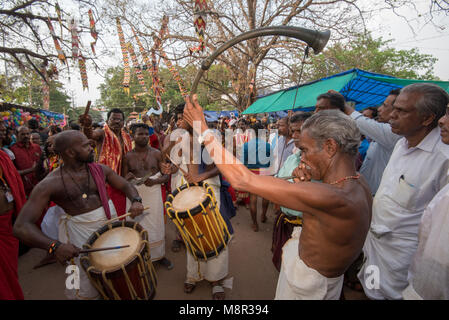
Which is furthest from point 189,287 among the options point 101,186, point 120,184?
point 101,186

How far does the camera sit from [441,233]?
4.15 feet

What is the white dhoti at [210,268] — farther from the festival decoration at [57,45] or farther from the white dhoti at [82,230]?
the festival decoration at [57,45]

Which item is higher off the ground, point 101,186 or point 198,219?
point 101,186

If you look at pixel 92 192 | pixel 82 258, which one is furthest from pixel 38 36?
pixel 82 258

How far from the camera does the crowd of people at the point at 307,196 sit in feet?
4.20

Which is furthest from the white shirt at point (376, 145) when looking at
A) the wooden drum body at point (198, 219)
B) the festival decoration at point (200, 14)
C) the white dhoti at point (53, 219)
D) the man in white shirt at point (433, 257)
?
the festival decoration at point (200, 14)

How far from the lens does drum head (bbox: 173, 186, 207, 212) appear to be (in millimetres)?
2245

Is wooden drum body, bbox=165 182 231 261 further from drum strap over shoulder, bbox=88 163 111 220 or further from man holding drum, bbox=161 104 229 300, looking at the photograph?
drum strap over shoulder, bbox=88 163 111 220

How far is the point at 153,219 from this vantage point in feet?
11.1

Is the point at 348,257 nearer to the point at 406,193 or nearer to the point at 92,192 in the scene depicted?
the point at 406,193

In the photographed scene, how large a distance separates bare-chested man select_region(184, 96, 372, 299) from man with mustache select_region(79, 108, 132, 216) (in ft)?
8.41

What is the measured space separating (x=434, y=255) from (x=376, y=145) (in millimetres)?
2305

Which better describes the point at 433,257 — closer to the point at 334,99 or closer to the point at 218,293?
the point at 334,99

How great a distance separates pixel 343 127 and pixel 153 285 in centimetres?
220
